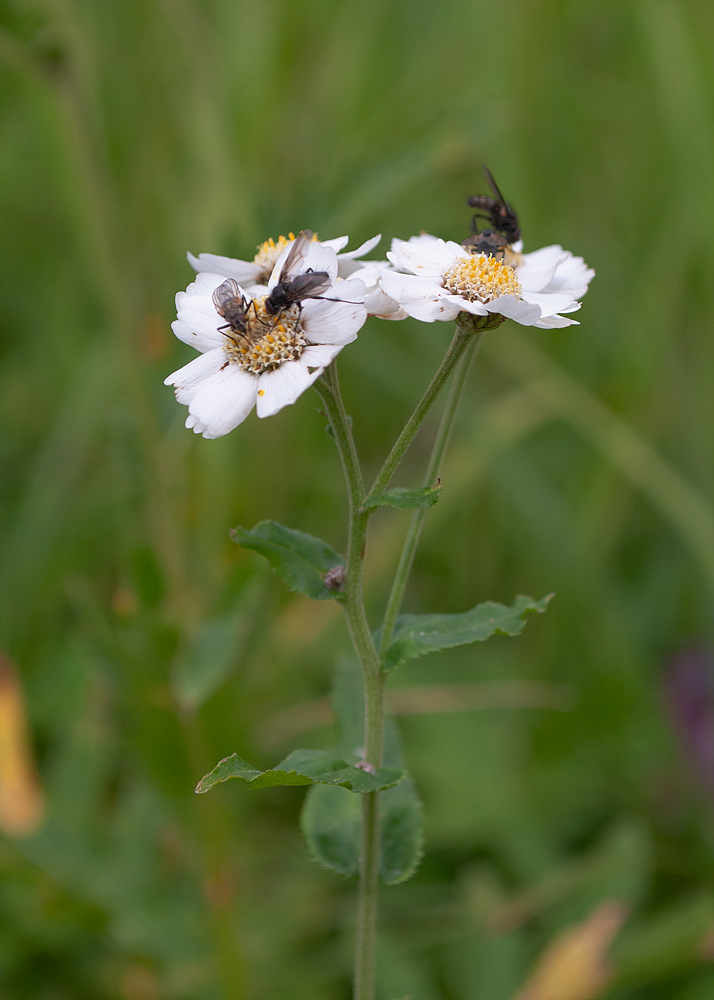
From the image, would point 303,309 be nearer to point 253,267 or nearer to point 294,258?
point 294,258

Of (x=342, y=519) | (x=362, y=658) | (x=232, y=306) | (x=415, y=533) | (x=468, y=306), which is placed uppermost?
(x=342, y=519)

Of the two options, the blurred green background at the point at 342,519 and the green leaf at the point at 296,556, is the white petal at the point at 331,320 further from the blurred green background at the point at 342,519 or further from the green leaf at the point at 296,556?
the blurred green background at the point at 342,519

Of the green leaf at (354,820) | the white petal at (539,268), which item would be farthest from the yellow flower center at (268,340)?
the green leaf at (354,820)

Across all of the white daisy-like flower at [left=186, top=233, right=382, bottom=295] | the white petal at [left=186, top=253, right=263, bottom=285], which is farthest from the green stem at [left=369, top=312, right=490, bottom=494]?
the white petal at [left=186, top=253, right=263, bottom=285]

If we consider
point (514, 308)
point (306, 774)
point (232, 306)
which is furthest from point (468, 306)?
point (306, 774)

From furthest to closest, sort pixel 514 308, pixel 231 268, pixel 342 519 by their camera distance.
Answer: pixel 342 519 < pixel 231 268 < pixel 514 308

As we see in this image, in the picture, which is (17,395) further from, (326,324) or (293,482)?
(326,324)
